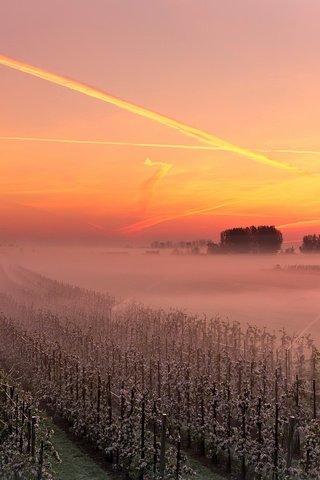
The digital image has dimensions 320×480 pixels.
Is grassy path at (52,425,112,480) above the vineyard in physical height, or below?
below

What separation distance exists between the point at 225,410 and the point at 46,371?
12.3 m

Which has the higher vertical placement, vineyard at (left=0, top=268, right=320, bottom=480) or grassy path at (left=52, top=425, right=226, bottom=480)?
vineyard at (left=0, top=268, right=320, bottom=480)

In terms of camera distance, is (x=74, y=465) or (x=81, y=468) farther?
(x=74, y=465)

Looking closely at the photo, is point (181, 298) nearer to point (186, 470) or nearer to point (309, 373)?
point (309, 373)

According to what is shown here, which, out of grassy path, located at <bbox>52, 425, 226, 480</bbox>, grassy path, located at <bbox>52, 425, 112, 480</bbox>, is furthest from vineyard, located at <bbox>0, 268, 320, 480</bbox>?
grassy path, located at <bbox>52, 425, 112, 480</bbox>

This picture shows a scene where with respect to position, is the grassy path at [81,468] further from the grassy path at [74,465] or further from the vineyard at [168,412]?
the vineyard at [168,412]

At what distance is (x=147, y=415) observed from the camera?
23438 millimetres

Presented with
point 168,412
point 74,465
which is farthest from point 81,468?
point 168,412

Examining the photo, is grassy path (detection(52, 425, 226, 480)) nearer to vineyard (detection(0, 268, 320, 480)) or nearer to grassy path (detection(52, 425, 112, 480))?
grassy path (detection(52, 425, 112, 480))

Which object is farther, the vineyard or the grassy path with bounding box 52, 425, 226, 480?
the grassy path with bounding box 52, 425, 226, 480

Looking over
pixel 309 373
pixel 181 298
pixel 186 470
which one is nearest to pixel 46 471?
pixel 186 470

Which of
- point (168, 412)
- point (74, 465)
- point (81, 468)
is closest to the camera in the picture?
point (81, 468)

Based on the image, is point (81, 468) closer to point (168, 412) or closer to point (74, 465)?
point (74, 465)

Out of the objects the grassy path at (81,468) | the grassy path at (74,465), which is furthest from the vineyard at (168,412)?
the grassy path at (74,465)
